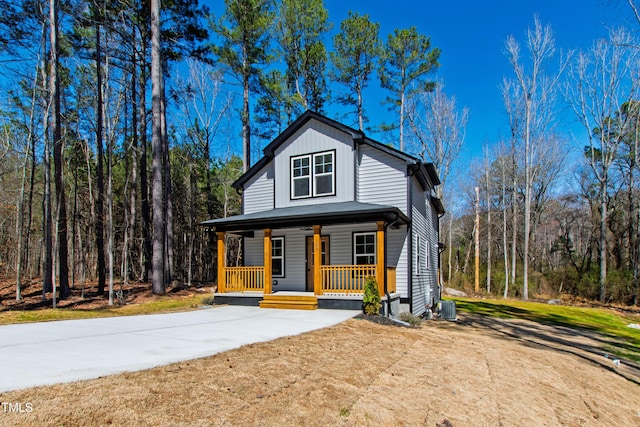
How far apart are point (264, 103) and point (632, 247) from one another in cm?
2735

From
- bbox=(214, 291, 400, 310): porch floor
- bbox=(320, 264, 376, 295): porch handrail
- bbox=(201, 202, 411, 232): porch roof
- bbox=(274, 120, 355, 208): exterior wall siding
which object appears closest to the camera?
bbox=(201, 202, 411, 232): porch roof

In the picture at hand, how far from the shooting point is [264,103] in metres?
24.8

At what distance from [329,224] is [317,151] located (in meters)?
3.34

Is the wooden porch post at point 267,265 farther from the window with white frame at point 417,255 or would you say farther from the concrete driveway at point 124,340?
the window with white frame at point 417,255

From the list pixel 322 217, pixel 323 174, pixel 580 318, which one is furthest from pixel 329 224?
pixel 580 318

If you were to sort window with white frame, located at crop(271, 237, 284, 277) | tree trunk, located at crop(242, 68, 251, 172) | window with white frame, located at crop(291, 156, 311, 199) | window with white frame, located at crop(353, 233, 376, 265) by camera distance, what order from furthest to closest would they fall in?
1. tree trunk, located at crop(242, 68, 251, 172)
2. window with white frame, located at crop(271, 237, 284, 277)
3. window with white frame, located at crop(291, 156, 311, 199)
4. window with white frame, located at crop(353, 233, 376, 265)

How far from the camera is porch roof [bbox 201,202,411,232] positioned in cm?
1048

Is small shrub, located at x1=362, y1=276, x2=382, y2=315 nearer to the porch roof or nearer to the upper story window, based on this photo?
the porch roof

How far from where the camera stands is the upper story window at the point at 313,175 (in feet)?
43.2

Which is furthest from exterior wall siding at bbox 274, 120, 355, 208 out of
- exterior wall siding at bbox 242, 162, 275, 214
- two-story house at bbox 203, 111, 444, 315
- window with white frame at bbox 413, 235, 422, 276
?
window with white frame at bbox 413, 235, 422, 276

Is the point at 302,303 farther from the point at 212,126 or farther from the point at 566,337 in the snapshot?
the point at 212,126

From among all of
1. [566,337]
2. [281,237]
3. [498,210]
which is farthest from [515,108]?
[281,237]

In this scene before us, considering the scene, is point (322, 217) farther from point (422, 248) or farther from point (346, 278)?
point (422, 248)

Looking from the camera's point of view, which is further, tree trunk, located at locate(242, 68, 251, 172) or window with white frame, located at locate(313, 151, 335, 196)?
tree trunk, located at locate(242, 68, 251, 172)
